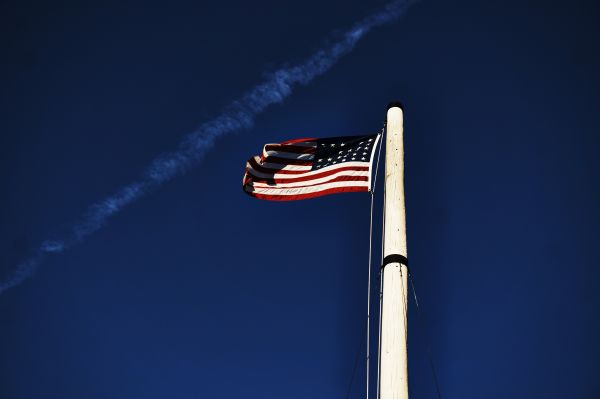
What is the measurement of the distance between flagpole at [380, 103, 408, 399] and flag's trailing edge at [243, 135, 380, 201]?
1.13 m

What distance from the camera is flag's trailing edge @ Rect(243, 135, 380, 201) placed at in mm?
12906

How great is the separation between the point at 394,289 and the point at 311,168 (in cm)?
499

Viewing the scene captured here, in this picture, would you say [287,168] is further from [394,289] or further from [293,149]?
[394,289]

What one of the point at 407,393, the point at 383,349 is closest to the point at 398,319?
the point at 383,349

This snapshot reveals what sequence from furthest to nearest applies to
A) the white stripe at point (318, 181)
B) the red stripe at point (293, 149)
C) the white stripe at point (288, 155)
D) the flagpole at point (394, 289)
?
the red stripe at point (293, 149)
the white stripe at point (288, 155)
the white stripe at point (318, 181)
the flagpole at point (394, 289)

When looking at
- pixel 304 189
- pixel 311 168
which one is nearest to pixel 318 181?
pixel 304 189

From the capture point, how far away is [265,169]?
48.0ft

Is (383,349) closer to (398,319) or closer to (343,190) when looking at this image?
(398,319)

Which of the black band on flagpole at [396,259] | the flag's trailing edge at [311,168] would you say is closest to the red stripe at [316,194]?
the flag's trailing edge at [311,168]

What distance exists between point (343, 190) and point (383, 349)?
14.2 feet

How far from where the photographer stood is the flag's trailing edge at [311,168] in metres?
12.9

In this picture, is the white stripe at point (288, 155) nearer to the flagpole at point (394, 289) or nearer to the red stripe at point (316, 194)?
A: the red stripe at point (316, 194)

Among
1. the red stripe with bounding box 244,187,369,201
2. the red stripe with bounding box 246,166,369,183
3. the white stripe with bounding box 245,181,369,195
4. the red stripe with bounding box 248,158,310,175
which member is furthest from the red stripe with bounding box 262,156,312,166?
the red stripe with bounding box 244,187,369,201

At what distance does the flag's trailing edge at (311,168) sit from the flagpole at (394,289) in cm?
113
